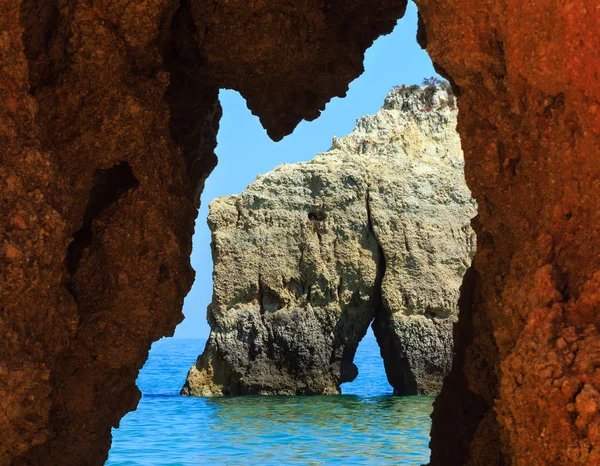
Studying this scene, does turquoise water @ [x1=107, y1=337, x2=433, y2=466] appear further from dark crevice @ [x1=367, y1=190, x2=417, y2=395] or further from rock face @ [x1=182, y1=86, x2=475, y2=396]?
rock face @ [x1=182, y1=86, x2=475, y2=396]

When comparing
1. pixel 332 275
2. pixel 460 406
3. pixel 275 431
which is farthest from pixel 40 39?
pixel 332 275

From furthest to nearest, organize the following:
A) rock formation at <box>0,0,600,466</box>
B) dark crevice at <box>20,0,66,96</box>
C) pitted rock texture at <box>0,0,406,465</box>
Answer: dark crevice at <box>20,0,66,96</box>
pitted rock texture at <box>0,0,406,465</box>
rock formation at <box>0,0,600,466</box>

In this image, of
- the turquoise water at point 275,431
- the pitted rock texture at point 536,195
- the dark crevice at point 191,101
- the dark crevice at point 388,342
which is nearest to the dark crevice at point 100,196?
the dark crevice at point 191,101

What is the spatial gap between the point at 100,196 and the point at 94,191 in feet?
0.19

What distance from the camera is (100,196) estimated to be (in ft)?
23.8

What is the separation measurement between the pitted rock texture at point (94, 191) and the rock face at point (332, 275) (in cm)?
1659

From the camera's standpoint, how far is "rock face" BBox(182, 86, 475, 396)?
2434 cm

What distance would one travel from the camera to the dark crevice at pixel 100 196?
7004mm

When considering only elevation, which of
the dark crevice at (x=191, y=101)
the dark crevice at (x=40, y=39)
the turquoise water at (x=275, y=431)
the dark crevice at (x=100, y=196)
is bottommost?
the turquoise water at (x=275, y=431)

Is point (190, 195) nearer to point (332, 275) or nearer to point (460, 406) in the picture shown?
point (460, 406)

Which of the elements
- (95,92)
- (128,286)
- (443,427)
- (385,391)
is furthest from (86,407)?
(385,391)

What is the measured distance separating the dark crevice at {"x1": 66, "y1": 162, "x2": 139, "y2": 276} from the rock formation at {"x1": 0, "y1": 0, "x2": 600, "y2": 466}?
15 millimetres

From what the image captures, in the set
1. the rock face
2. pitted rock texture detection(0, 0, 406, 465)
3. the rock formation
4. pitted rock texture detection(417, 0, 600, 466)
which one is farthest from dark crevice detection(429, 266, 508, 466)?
the rock face

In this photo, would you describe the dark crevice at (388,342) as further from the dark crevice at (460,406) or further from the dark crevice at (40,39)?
the dark crevice at (40,39)
